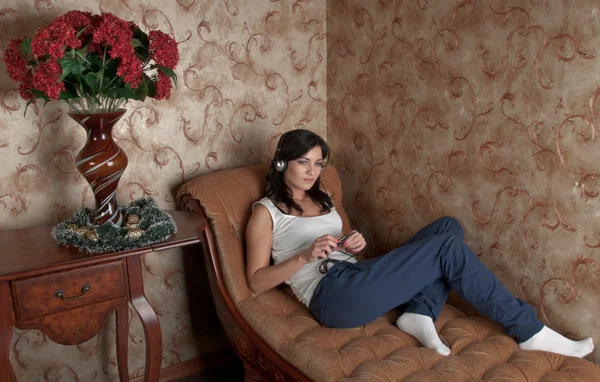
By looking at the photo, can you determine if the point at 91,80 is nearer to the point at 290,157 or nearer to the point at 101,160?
the point at 101,160

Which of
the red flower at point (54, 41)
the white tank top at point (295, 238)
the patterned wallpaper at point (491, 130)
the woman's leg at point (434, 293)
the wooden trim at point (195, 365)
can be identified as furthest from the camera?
the wooden trim at point (195, 365)

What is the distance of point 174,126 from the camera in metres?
2.17

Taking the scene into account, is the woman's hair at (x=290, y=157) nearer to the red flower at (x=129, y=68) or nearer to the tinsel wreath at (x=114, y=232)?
the tinsel wreath at (x=114, y=232)

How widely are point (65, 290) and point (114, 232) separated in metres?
0.22

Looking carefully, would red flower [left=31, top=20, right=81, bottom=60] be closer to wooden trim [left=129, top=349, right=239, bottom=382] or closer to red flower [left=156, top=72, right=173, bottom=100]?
red flower [left=156, top=72, right=173, bottom=100]

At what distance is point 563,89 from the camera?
65.4 inches

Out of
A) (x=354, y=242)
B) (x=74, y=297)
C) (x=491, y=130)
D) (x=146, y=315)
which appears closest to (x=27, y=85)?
(x=74, y=297)

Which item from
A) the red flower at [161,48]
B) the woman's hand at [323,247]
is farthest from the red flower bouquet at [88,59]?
the woman's hand at [323,247]

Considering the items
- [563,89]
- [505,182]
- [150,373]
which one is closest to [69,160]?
[150,373]

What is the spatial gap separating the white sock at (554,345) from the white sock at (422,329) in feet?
0.90

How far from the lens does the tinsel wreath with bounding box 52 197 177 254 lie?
5.15 feet

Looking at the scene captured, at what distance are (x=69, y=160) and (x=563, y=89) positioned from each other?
1.73 m

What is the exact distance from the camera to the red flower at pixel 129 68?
150 cm

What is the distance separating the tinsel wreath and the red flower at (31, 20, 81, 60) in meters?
0.52
